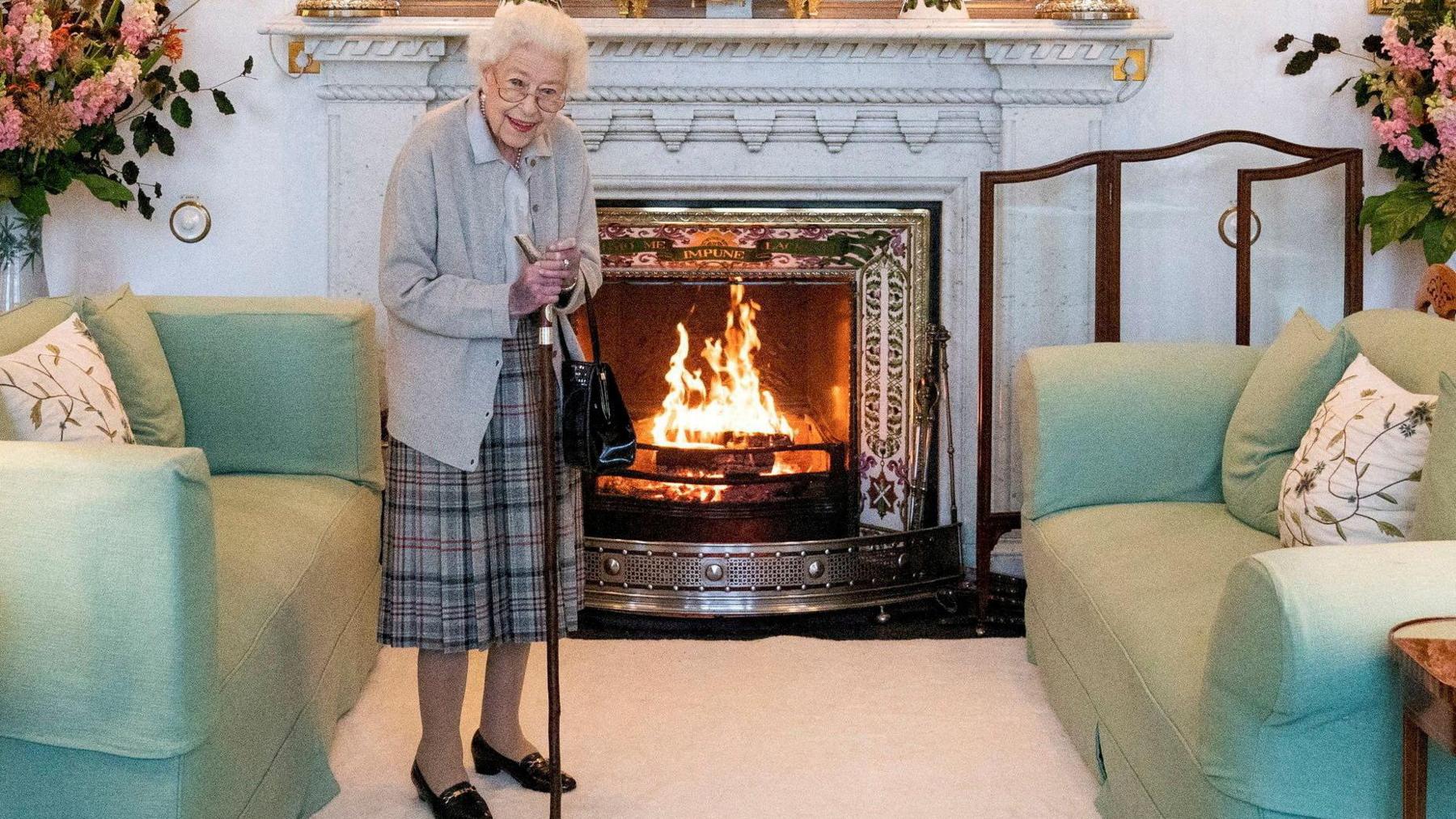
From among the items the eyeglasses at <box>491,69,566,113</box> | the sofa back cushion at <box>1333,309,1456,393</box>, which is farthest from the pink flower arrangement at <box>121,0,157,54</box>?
the sofa back cushion at <box>1333,309,1456,393</box>

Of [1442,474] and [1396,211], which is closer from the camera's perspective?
[1442,474]

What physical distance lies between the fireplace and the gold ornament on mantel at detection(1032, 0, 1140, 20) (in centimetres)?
61

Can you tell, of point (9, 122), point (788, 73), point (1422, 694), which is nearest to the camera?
point (1422, 694)

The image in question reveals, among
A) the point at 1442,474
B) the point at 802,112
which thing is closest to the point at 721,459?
the point at 802,112

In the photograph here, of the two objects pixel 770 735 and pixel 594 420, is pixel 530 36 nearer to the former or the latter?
pixel 594 420

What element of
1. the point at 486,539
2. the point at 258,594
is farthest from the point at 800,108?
the point at 258,594

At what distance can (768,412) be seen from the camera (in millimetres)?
4145

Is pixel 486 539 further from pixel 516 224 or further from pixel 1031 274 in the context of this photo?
pixel 1031 274

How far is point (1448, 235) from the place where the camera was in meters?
3.43

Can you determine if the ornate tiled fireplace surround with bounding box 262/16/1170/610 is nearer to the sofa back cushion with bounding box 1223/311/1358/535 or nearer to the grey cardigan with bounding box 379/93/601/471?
the sofa back cushion with bounding box 1223/311/1358/535

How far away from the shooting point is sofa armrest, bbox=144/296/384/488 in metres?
3.13

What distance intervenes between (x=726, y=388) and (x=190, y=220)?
4.91ft

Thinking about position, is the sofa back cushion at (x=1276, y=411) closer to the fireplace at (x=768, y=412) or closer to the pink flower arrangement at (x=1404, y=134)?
the pink flower arrangement at (x=1404, y=134)

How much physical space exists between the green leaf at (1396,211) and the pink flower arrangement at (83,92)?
2.79m
